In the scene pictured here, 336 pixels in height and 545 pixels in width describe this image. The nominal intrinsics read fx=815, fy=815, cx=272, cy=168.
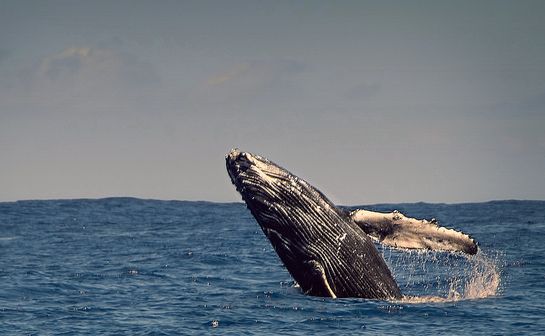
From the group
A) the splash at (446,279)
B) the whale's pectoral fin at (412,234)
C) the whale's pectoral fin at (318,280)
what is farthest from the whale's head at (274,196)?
the splash at (446,279)

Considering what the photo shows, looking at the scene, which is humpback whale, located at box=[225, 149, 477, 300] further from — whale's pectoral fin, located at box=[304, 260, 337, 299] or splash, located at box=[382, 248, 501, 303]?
splash, located at box=[382, 248, 501, 303]

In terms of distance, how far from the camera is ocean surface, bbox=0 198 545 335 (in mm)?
14430

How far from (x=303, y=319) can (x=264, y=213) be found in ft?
6.61

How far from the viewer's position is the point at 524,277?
22.5m

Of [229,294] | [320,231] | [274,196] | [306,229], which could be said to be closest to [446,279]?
[229,294]

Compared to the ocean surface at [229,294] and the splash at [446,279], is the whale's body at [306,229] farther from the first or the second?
the splash at [446,279]

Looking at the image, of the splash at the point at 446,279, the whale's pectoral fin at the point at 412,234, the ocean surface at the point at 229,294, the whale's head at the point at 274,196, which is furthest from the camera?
the splash at the point at 446,279

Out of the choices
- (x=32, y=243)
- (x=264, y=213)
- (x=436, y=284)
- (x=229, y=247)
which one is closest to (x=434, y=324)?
(x=264, y=213)

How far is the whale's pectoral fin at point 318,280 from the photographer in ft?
46.6

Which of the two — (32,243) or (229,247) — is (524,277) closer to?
(229,247)

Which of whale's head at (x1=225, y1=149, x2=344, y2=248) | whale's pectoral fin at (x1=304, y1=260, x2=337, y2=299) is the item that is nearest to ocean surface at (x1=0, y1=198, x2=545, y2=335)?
whale's pectoral fin at (x1=304, y1=260, x2=337, y2=299)

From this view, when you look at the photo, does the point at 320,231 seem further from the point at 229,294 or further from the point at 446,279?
the point at 446,279

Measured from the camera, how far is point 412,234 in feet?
47.4

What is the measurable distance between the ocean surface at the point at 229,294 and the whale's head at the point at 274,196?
160 centimetres
